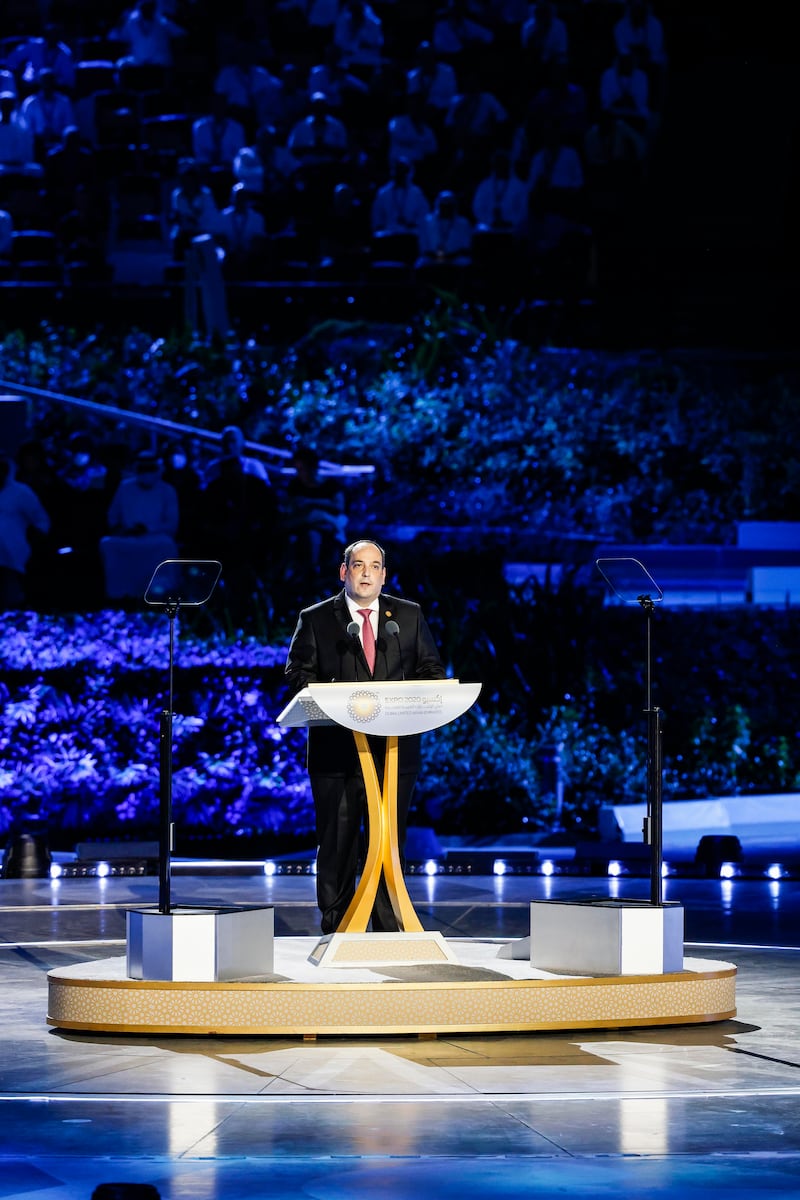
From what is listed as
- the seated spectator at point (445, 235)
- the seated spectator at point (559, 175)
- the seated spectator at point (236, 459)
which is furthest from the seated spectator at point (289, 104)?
the seated spectator at point (236, 459)

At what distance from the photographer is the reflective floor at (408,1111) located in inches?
141

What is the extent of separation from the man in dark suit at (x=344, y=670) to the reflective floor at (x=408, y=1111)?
2.87 ft

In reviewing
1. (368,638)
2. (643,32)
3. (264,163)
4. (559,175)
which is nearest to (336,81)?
(264,163)

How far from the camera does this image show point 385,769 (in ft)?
18.7

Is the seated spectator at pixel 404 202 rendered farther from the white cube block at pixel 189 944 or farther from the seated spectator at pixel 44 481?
the white cube block at pixel 189 944

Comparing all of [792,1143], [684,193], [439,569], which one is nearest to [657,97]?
[684,193]

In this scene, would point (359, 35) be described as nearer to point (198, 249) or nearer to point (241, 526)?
point (198, 249)

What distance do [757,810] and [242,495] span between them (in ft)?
14.1

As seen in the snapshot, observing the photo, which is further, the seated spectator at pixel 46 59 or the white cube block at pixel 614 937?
the seated spectator at pixel 46 59

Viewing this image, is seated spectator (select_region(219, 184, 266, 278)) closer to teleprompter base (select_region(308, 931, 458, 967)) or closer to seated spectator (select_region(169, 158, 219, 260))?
seated spectator (select_region(169, 158, 219, 260))

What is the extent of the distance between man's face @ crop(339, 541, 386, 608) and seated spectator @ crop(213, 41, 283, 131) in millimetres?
8808

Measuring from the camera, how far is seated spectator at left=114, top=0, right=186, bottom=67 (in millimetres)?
14016

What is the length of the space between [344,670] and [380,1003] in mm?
1240

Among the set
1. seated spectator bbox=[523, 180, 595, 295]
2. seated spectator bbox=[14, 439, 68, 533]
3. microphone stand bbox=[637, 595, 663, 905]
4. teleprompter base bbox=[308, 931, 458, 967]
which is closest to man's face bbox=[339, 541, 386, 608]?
microphone stand bbox=[637, 595, 663, 905]
